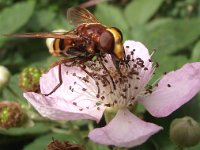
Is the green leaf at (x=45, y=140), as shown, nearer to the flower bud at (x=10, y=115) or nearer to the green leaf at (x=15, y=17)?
the flower bud at (x=10, y=115)

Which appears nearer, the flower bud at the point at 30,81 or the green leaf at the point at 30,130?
the flower bud at the point at 30,81

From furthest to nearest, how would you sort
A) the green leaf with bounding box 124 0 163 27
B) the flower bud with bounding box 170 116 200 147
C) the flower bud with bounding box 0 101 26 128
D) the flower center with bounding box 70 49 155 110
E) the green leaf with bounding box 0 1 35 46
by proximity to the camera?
the green leaf with bounding box 124 0 163 27 → the green leaf with bounding box 0 1 35 46 → the flower bud with bounding box 0 101 26 128 → the flower center with bounding box 70 49 155 110 → the flower bud with bounding box 170 116 200 147

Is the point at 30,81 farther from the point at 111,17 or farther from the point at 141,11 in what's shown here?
the point at 141,11

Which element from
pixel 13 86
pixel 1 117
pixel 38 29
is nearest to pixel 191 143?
pixel 1 117

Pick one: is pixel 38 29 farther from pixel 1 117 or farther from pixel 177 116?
pixel 177 116

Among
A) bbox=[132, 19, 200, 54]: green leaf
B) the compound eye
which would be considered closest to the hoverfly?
the compound eye

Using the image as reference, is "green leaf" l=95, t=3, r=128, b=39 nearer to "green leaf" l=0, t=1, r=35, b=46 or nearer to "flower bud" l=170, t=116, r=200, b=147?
"green leaf" l=0, t=1, r=35, b=46

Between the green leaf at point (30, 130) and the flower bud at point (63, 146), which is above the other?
the flower bud at point (63, 146)

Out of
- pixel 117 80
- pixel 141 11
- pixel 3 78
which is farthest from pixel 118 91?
pixel 141 11

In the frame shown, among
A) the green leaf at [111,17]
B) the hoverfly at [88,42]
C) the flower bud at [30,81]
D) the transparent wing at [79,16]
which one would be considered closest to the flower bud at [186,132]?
the hoverfly at [88,42]
